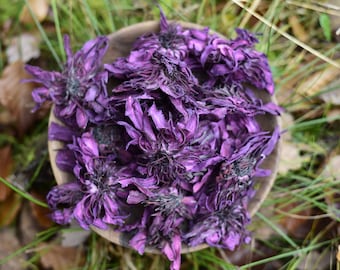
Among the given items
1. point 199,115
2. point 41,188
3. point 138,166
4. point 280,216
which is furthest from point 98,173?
point 280,216

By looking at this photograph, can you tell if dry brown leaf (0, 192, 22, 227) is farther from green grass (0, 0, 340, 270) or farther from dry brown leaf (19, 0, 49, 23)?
dry brown leaf (19, 0, 49, 23)

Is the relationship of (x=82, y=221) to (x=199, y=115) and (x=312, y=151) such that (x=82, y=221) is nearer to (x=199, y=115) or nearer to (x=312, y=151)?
(x=199, y=115)

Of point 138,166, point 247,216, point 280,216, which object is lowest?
point 280,216

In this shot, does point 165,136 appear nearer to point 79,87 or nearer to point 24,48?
point 79,87

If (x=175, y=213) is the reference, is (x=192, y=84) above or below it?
above

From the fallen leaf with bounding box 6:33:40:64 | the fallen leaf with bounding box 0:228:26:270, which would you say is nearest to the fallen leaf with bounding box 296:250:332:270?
the fallen leaf with bounding box 0:228:26:270

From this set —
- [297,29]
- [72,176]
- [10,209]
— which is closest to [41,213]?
[10,209]

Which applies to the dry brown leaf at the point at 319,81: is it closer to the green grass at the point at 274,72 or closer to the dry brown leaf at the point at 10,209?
the green grass at the point at 274,72
